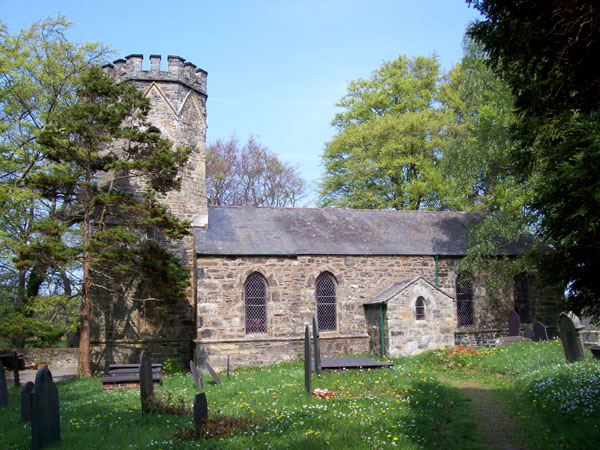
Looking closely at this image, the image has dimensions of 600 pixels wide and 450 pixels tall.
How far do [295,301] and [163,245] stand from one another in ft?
18.6

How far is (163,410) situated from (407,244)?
1386 cm

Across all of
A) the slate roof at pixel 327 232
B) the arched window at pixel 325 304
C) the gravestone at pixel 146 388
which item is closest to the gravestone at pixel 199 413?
the gravestone at pixel 146 388

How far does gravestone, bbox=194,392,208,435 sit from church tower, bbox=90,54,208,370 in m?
10.8

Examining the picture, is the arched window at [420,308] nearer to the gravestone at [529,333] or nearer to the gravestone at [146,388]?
the gravestone at [529,333]

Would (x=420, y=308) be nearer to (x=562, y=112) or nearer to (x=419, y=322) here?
(x=419, y=322)

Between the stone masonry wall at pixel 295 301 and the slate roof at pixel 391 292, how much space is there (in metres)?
0.36

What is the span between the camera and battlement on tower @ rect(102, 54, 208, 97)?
69.3 ft

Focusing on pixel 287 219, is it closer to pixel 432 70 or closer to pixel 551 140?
pixel 551 140

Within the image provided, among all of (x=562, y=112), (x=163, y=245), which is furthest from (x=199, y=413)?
(x=163, y=245)

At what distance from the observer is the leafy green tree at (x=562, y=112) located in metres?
6.07

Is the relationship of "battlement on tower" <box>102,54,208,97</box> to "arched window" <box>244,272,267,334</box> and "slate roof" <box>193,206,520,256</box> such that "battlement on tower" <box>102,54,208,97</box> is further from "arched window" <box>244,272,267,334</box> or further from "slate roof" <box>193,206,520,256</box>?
"arched window" <box>244,272,267,334</box>

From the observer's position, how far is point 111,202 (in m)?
17.2

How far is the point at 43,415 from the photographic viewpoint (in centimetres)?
764

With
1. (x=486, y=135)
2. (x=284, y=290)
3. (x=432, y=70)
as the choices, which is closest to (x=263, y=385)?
(x=284, y=290)
